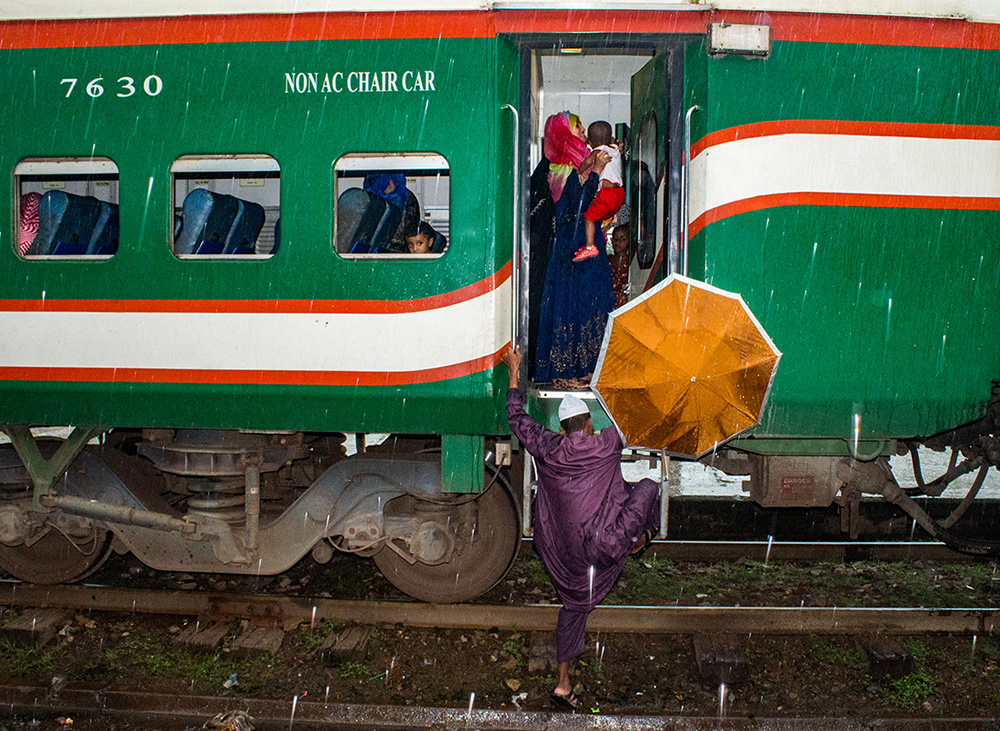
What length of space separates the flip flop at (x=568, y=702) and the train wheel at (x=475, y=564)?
1066mm

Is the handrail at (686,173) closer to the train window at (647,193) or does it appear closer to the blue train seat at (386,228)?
the train window at (647,193)

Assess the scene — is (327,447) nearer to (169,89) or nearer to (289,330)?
(289,330)

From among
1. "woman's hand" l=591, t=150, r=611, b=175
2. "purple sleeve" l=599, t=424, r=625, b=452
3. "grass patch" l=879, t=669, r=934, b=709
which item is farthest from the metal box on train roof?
"woman's hand" l=591, t=150, r=611, b=175

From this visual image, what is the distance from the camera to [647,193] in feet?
17.2

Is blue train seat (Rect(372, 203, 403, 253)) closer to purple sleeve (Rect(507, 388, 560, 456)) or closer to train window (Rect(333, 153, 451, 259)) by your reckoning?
train window (Rect(333, 153, 451, 259))

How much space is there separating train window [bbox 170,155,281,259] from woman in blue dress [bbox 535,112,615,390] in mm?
1795

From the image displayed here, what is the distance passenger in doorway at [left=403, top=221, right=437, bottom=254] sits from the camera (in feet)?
14.5

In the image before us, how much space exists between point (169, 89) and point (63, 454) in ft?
7.86

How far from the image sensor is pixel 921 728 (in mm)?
3869

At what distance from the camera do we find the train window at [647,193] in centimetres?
510

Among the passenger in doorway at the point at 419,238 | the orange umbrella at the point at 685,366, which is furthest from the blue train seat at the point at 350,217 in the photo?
the orange umbrella at the point at 685,366

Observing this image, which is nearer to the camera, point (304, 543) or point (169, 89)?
point (169, 89)

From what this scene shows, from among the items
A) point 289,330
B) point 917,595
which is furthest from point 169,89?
point 917,595

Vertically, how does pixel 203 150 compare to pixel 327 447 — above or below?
above
